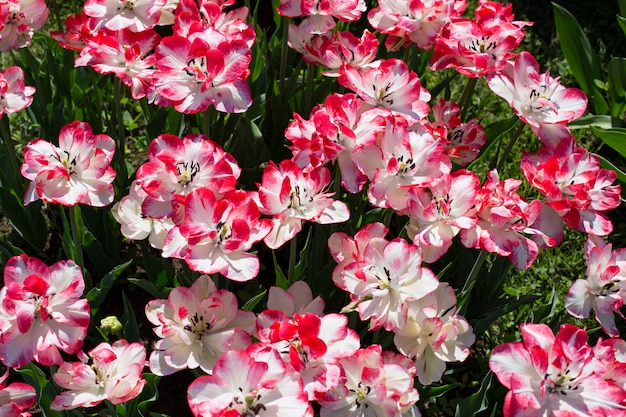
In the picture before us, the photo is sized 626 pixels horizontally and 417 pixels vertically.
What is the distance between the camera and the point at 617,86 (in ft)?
8.92

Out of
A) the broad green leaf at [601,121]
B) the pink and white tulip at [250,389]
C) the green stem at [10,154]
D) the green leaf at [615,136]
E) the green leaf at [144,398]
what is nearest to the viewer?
the pink and white tulip at [250,389]

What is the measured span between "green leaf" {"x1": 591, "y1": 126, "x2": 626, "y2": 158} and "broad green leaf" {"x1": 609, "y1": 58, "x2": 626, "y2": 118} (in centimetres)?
46

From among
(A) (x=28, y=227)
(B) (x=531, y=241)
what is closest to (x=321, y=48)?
(B) (x=531, y=241)

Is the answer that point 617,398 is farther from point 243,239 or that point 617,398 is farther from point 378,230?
point 243,239

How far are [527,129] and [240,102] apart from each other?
1645mm

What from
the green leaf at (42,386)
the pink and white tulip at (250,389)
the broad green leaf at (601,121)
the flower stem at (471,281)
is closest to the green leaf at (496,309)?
the flower stem at (471,281)

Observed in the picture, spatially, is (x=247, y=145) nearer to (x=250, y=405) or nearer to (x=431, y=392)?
(x=431, y=392)

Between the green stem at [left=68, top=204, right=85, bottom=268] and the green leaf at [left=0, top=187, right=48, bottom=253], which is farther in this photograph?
the green leaf at [left=0, top=187, right=48, bottom=253]

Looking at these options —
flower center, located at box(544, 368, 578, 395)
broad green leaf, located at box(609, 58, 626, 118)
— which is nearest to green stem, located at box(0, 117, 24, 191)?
flower center, located at box(544, 368, 578, 395)

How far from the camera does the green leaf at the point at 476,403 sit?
1.63 metres

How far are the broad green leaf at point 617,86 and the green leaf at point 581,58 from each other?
38 mm

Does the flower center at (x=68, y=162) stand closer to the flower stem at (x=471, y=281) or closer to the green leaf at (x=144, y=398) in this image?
the green leaf at (x=144, y=398)

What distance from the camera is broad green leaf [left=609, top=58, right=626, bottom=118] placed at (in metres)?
2.66

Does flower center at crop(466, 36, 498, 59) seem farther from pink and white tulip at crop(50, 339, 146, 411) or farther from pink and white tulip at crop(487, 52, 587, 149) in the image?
pink and white tulip at crop(50, 339, 146, 411)
